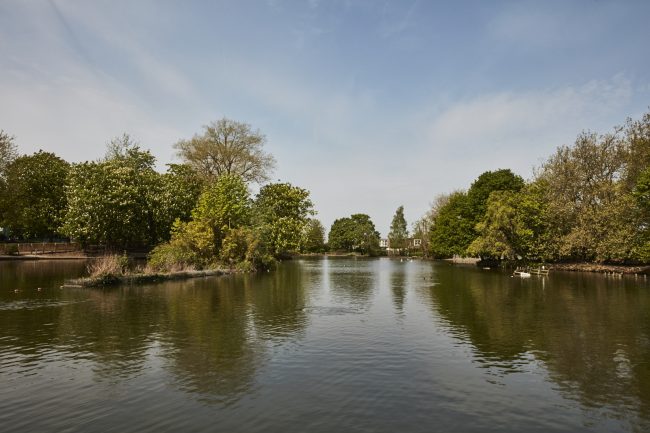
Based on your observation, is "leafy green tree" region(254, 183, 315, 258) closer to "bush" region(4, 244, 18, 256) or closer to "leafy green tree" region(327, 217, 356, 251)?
"bush" region(4, 244, 18, 256)

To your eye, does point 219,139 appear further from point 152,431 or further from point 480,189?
point 152,431

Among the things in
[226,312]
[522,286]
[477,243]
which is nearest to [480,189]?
[477,243]

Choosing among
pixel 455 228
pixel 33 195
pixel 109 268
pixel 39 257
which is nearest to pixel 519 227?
→ pixel 455 228

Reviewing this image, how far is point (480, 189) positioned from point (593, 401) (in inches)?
3498

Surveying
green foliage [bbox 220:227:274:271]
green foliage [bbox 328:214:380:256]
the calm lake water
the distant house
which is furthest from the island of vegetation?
green foliage [bbox 328:214:380:256]

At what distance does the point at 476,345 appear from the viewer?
68.1 ft

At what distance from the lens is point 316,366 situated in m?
17.0

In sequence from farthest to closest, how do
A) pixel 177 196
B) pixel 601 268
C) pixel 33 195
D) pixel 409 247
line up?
pixel 409 247, pixel 33 195, pixel 177 196, pixel 601 268

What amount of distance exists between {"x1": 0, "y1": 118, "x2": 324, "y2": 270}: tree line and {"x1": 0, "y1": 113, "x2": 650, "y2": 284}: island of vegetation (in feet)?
0.69

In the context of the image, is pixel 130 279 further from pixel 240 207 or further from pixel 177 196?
pixel 177 196

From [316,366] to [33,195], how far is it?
9041 cm

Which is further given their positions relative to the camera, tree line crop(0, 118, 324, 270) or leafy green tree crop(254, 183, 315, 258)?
leafy green tree crop(254, 183, 315, 258)

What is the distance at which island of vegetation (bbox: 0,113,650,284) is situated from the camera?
61219mm

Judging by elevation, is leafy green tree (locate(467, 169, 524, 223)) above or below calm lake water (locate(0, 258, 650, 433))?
above
